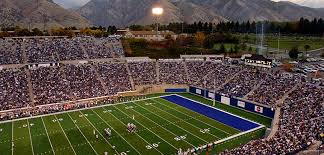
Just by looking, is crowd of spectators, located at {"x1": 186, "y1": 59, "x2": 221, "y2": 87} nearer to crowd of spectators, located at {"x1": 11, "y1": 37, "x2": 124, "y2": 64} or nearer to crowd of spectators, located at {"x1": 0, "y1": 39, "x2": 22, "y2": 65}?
crowd of spectators, located at {"x1": 11, "y1": 37, "x2": 124, "y2": 64}

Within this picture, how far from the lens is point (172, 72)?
173 feet

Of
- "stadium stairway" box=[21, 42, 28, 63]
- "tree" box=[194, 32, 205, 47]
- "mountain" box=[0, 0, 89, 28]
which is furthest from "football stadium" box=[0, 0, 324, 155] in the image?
"mountain" box=[0, 0, 89, 28]

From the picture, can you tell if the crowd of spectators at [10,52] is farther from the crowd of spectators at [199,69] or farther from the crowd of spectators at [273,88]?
the crowd of spectators at [273,88]

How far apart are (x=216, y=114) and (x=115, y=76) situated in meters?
20.4

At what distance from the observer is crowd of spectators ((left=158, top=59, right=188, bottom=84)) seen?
50.6 metres

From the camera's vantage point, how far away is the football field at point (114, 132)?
26.6 m

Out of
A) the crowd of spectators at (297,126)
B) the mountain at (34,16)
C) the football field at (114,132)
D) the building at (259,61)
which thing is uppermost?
the mountain at (34,16)

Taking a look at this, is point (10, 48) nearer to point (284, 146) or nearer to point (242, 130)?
point (242, 130)

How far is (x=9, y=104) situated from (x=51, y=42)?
2076 cm

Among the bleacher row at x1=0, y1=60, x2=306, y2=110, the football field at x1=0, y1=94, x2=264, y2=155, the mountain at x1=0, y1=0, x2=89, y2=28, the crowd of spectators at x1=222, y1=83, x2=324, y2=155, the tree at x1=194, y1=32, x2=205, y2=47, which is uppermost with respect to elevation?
the mountain at x1=0, y1=0, x2=89, y2=28

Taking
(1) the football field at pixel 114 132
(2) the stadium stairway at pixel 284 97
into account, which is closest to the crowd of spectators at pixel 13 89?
(1) the football field at pixel 114 132

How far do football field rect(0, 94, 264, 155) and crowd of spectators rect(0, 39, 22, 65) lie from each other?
17081 millimetres

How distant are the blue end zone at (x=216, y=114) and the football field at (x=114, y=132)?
913 millimetres

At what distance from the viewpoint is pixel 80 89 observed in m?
45.2
